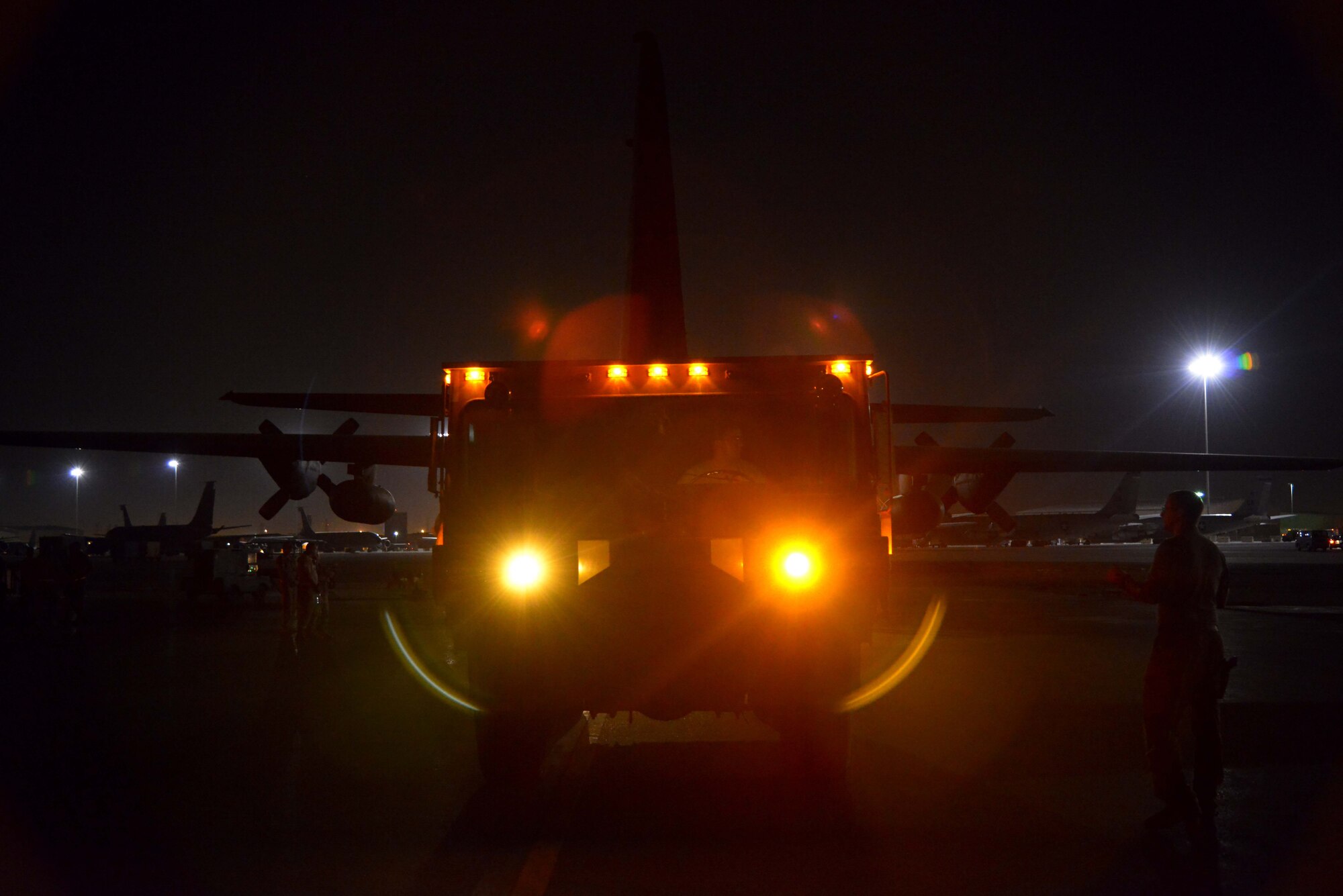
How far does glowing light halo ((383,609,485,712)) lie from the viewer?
11984 millimetres

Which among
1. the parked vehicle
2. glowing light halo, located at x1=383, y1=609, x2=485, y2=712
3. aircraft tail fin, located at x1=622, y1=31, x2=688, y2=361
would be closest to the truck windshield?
glowing light halo, located at x1=383, y1=609, x2=485, y2=712

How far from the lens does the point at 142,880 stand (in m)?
5.14

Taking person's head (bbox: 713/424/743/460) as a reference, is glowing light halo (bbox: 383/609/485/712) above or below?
below

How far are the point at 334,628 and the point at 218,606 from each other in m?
7.81

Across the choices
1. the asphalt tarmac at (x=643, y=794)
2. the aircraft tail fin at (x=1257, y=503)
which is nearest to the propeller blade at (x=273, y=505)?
the asphalt tarmac at (x=643, y=794)

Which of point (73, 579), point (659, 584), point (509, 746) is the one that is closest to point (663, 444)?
point (659, 584)

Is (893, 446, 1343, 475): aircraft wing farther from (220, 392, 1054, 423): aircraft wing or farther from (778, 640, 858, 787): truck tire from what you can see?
(778, 640, 858, 787): truck tire

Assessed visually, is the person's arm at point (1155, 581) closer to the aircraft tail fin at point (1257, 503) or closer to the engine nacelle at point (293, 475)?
the engine nacelle at point (293, 475)

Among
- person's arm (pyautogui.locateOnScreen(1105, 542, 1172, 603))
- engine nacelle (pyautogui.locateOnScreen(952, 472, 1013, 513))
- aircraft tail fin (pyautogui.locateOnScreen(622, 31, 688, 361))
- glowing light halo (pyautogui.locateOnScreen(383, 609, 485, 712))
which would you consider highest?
aircraft tail fin (pyautogui.locateOnScreen(622, 31, 688, 361))

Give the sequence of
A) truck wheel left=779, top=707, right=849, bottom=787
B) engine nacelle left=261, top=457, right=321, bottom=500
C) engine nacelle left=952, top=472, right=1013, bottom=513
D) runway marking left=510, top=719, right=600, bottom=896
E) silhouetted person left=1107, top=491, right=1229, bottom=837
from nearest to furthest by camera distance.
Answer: runway marking left=510, top=719, right=600, bottom=896 → silhouetted person left=1107, top=491, right=1229, bottom=837 → truck wheel left=779, top=707, right=849, bottom=787 → engine nacelle left=261, top=457, right=321, bottom=500 → engine nacelle left=952, top=472, right=1013, bottom=513

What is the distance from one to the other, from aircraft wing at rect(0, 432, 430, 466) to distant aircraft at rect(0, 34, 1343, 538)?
0.07 ft

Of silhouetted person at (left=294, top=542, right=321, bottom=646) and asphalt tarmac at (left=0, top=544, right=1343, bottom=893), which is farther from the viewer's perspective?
silhouetted person at (left=294, top=542, right=321, bottom=646)

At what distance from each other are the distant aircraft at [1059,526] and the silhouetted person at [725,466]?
2919 inches

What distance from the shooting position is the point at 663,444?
6.90m
